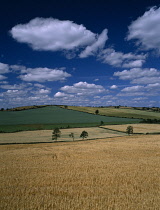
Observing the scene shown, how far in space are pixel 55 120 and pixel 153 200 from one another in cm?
8510

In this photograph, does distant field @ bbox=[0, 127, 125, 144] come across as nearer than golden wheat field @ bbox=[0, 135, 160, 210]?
No

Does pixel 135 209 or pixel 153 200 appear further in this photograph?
pixel 153 200

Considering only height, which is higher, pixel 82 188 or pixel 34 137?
pixel 82 188

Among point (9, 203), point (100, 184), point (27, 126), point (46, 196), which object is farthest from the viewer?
point (27, 126)

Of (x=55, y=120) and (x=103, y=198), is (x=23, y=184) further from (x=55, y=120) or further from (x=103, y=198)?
(x=55, y=120)

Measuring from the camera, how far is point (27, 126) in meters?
76.8

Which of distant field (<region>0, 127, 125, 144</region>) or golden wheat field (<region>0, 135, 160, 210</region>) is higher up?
golden wheat field (<region>0, 135, 160, 210</region>)

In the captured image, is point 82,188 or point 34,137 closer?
point 82,188

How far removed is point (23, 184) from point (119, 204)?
6.24 m

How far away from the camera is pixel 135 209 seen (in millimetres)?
7828

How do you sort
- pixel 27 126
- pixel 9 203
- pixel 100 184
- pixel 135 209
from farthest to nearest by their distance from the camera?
pixel 27 126, pixel 100 184, pixel 9 203, pixel 135 209

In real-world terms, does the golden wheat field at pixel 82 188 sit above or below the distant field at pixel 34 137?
above

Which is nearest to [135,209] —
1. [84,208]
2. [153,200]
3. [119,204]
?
[119,204]

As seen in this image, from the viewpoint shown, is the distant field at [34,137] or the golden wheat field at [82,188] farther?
the distant field at [34,137]
